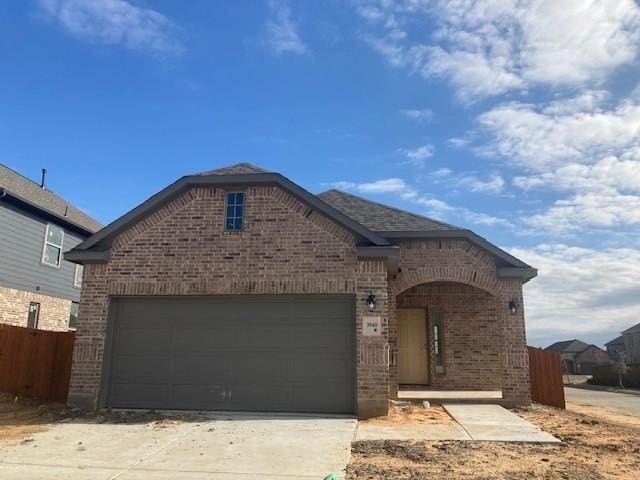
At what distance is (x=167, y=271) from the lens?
11508 mm

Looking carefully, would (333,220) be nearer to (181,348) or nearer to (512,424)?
(181,348)


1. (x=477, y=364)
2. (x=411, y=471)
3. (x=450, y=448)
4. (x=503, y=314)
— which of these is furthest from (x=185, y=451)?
(x=477, y=364)

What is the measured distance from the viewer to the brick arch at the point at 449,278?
1317 centimetres

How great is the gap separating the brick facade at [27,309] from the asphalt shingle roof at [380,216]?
10.2 m

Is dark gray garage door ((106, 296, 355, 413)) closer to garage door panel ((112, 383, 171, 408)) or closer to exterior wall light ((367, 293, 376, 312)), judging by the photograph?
garage door panel ((112, 383, 171, 408))

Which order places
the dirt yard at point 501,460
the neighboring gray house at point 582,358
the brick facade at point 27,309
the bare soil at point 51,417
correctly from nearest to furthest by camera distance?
1. the dirt yard at point 501,460
2. the bare soil at point 51,417
3. the brick facade at point 27,309
4. the neighboring gray house at point 582,358

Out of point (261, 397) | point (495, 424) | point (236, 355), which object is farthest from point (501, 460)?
point (236, 355)

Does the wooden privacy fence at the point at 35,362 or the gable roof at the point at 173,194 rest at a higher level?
the gable roof at the point at 173,194

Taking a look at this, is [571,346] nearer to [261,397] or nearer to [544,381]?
[544,381]

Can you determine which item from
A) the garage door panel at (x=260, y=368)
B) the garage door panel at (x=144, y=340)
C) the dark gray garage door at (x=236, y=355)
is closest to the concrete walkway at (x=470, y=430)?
the dark gray garage door at (x=236, y=355)

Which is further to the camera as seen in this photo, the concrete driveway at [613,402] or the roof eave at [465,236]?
the concrete driveway at [613,402]

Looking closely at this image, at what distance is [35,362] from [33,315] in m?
5.88

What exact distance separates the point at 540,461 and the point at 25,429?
8.32m

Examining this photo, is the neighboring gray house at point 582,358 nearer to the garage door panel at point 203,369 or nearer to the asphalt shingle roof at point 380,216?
the asphalt shingle roof at point 380,216
